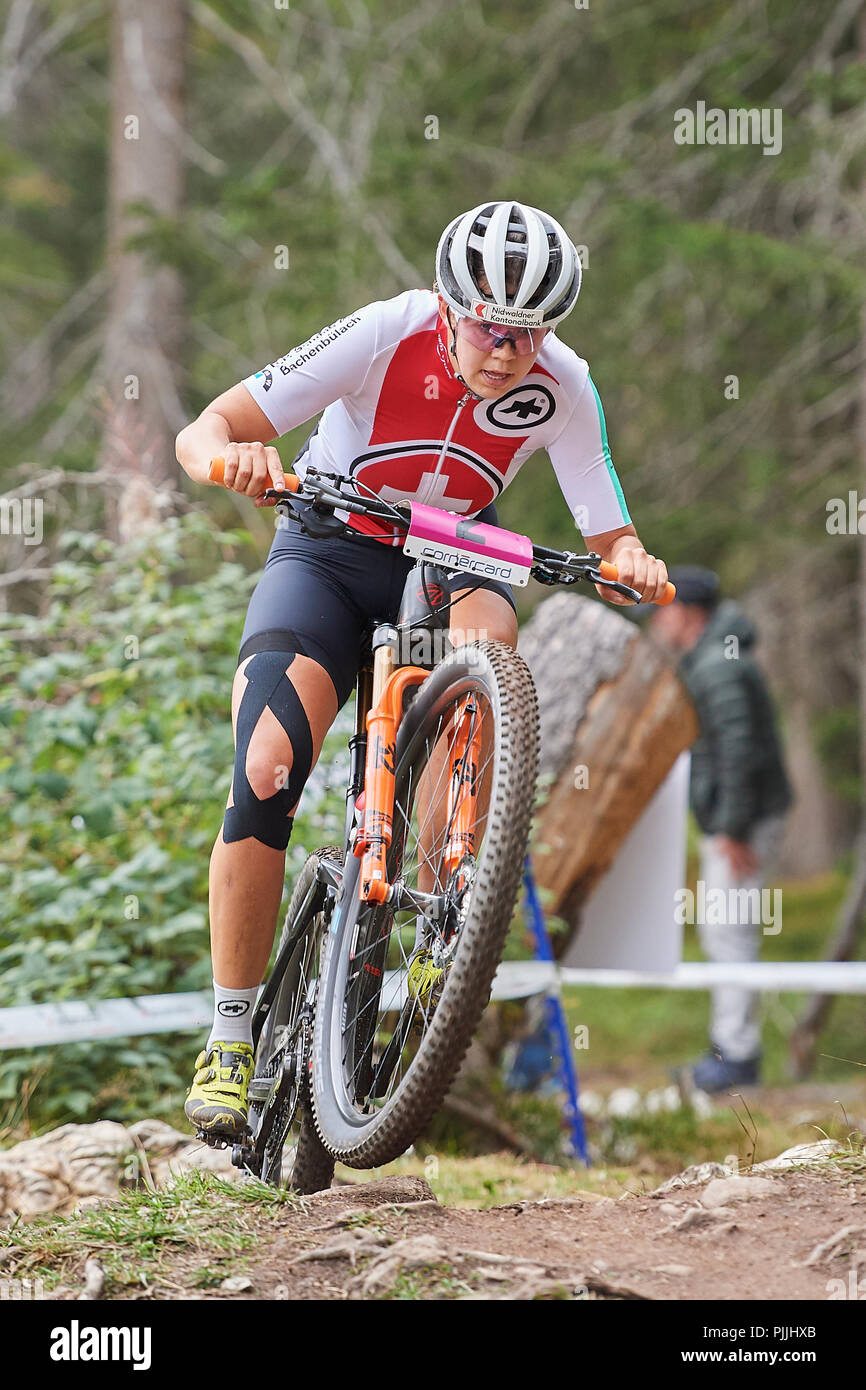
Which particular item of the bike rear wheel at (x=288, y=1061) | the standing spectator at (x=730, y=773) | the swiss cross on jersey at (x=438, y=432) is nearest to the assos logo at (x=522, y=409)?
the swiss cross on jersey at (x=438, y=432)

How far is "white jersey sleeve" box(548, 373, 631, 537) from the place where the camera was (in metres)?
3.42

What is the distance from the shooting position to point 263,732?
3170mm

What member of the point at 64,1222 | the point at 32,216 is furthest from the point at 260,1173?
the point at 32,216

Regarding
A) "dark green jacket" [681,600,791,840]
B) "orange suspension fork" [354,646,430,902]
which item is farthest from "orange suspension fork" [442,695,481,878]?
"dark green jacket" [681,600,791,840]

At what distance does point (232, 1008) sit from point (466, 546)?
51.9 inches

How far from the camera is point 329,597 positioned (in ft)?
11.0

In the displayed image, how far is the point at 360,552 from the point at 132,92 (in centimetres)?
831

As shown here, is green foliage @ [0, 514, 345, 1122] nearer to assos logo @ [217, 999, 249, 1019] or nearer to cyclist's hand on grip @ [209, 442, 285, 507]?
assos logo @ [217, 999, 249, 1019]

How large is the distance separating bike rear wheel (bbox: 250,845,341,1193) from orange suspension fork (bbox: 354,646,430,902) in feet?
1.67

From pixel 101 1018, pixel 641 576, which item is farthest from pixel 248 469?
pixel 101 1018

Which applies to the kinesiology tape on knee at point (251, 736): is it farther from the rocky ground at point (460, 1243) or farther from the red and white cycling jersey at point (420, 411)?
the rocky ground at point (460, 1243)

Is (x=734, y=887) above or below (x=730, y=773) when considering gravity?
below

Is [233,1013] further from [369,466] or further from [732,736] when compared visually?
[732,736]

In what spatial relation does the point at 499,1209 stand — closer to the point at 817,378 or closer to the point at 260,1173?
the point at 260,1173
